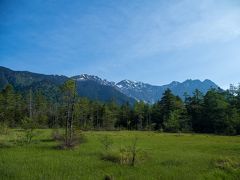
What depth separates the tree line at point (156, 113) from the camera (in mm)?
90500

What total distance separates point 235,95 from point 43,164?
92.6 metres

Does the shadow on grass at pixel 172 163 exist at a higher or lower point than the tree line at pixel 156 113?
lower

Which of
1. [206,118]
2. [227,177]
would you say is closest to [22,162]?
[227,177]

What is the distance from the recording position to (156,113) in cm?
10975

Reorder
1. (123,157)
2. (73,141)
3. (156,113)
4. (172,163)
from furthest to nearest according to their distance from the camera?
(156,113), (73,141), (123,157), (172,163)

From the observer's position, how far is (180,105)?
340 feet

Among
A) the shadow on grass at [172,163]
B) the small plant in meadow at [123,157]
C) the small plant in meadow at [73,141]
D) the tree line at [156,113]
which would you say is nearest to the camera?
the shadow on grass at [172,163]

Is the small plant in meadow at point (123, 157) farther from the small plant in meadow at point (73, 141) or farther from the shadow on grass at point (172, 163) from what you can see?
the small plant in meadow at point (73, 141)

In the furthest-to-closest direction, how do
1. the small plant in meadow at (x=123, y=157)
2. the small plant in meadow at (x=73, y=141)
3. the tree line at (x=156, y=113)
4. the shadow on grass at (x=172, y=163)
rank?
the tree line at (x=156, y=113) → the small plant in meadow at (x=73, y=141) → the small plant in meadow at (x=123, y=157) → the shadow on grass at (x=172, y=163)

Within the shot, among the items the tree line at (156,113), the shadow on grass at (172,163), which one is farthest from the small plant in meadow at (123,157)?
the tree line at (156,113)

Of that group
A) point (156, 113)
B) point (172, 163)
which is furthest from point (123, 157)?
point (156, 113)

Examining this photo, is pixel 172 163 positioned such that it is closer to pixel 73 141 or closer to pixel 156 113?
pixel 73 141

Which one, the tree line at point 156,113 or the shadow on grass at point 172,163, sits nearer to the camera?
the shadow on grass at point 172,163

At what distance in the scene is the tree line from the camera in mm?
90500
